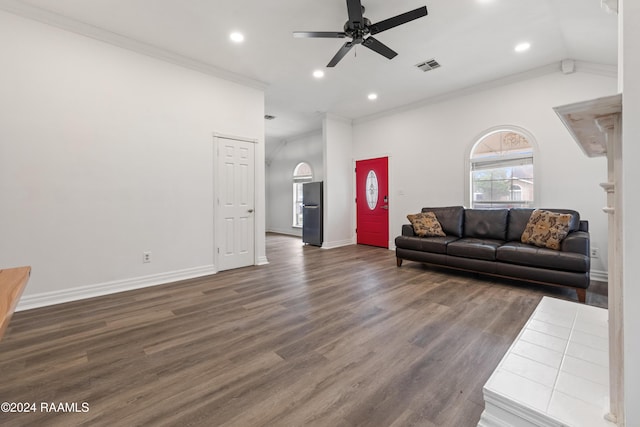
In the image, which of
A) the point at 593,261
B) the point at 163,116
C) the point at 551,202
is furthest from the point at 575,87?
the point at 163,116

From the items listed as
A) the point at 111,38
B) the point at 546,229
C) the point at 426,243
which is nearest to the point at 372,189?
the point at 426,243

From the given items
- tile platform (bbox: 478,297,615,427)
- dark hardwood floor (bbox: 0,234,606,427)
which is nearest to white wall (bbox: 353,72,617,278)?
dark hardwood floor (bbox: 0,234,606,427)

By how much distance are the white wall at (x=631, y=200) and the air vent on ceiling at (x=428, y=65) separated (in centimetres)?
362

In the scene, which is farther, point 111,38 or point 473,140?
point 473,140

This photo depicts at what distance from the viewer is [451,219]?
453 cm

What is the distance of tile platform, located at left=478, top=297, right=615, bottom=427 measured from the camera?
1089 mm

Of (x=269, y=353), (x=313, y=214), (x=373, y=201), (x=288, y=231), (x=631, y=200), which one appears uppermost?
(x=373, y=201)

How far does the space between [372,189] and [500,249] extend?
3.27 metres

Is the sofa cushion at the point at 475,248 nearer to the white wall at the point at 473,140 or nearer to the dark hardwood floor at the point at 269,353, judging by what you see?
the dark hardwood floor at the point at 269,353

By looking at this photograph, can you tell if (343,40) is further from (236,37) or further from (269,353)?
(269,353)

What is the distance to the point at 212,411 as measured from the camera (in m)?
1.43

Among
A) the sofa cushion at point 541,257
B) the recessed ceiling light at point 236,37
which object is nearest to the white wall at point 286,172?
the recessed ceiling light at point 236,37

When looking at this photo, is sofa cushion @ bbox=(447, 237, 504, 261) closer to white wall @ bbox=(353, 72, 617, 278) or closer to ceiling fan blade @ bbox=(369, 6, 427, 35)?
white wall @ bbox=(353, 72, 617, 278)

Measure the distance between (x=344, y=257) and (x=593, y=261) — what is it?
11.7 feet
